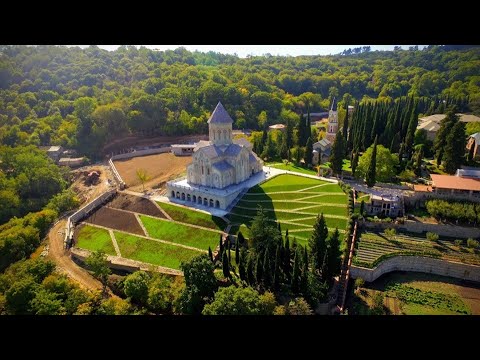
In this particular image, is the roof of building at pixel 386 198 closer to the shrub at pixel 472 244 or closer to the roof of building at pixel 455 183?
the roof of building at pixel 455 183

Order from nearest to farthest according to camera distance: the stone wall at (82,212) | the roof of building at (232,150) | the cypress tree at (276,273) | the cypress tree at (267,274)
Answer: the cypress tree at (276,273), the cypress tree at (267,274), the stone wall at (82,212), the roof of building at (232,150)

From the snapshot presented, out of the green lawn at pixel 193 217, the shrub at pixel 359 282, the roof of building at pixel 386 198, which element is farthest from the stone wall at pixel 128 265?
the roof of building at pixel 386 198

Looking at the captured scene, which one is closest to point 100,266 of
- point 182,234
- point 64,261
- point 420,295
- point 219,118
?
point 64,261

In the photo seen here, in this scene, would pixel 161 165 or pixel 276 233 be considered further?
pixel 161 165

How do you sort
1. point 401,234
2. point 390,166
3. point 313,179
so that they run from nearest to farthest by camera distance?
point 401,234, point 390,166, point 313,179

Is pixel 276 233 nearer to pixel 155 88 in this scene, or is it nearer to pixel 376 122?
pixel 376 122
